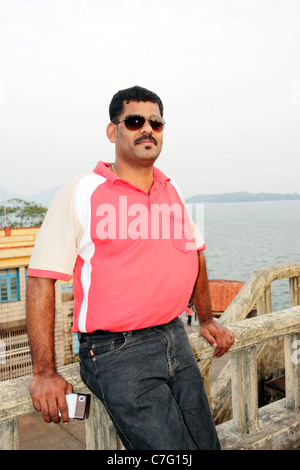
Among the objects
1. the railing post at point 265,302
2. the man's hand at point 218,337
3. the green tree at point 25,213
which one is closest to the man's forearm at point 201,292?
the man's hand at point 218,337

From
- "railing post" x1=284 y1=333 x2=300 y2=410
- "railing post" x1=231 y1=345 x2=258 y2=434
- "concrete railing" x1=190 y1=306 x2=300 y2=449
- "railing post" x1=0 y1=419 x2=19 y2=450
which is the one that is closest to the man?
"railing post" x1=0 y1=419 x2=19 y2=450

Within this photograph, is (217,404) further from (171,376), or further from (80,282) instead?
(80,282)

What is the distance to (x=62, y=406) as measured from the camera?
5.99 ft

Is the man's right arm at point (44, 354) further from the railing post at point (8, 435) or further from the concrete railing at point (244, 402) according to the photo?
the railing post at point (8, 435)

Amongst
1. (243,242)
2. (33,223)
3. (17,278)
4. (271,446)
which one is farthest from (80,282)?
(243,242)

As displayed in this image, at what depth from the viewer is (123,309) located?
1962 millimetres

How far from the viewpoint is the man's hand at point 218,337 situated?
2.60 meters

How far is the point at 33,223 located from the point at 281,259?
271 ft

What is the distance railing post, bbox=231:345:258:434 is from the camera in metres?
2.88

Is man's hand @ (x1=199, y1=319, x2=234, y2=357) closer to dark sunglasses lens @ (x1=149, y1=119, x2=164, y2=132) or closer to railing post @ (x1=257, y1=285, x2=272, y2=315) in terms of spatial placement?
dark sunglasses lens @ (x1=149, y1=119, x2=164, y2=132)

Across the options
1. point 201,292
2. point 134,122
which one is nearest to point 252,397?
point 201,292

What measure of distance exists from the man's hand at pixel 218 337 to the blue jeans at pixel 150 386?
0.42 metres

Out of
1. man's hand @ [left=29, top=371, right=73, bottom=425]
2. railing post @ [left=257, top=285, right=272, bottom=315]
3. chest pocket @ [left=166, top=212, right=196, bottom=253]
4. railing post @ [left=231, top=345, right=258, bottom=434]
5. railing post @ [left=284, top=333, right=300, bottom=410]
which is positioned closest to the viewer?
man's hand @ [left=29, top=371, right=73, bottom=425]

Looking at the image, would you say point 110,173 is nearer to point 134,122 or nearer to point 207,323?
point 134,122
